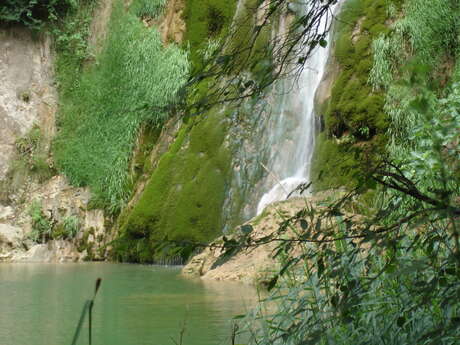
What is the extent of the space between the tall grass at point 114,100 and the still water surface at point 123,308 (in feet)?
15.0

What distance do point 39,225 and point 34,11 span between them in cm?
608

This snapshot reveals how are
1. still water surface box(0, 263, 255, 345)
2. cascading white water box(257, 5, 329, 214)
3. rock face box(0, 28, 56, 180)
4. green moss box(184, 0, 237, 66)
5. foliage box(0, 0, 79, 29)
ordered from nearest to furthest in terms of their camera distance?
still water surface box(0, 263, 255, 345)
cascading white water box(257, 5, 329, 214)
green moss box(184, 0, 237, 66)
rock face box(0, 28, 56, 180)
foliage box(0, 0, 79, 29)

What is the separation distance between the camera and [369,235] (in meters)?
1.51

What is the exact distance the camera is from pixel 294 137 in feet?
34.3

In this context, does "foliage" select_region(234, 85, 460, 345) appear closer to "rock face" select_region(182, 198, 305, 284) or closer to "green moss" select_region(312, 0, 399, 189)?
"rock face" select_region(182, 198, 305, 284)

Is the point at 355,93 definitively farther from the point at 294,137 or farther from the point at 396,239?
the point at 396,239

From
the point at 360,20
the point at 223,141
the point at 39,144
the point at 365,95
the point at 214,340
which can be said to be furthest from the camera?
the point at 39,144

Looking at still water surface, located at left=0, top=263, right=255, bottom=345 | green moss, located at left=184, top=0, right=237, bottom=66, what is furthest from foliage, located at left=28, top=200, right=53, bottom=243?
still water surface, located at left=0, top=263, right=255, bottom=345

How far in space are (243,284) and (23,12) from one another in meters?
11.7

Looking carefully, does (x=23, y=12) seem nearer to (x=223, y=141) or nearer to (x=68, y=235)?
(x=68, y=235)

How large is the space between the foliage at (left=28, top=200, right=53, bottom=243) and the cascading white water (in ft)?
15.7

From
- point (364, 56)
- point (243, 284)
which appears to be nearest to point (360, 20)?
point (364, 56)

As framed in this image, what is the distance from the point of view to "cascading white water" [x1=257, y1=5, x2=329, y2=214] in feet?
33.1

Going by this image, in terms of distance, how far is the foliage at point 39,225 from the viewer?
42.9 feet
